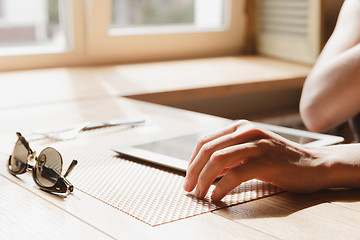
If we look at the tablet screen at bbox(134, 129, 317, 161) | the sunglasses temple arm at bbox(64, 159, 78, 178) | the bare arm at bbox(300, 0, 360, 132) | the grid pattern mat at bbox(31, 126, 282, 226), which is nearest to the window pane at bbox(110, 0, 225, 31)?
the bare arm at bbox(300, 0, 360, 132)

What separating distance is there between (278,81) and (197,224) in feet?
4.43

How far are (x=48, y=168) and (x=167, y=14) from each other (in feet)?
14.1

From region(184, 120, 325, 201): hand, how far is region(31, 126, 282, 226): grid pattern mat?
0.9 inches

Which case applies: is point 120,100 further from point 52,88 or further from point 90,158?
point 90,158

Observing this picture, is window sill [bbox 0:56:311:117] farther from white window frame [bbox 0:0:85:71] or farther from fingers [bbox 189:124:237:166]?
fingers [bbox 189:124:237:166]

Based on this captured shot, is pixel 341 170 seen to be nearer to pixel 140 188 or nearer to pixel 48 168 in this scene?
pixel 140 188

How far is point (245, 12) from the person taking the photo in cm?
251

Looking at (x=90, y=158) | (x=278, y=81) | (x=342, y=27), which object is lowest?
(x=278, y=81)

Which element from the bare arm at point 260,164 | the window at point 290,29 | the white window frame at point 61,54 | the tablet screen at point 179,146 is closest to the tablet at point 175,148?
the tablet screen at point 179,146

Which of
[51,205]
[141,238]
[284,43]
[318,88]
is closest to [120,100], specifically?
[318,88]

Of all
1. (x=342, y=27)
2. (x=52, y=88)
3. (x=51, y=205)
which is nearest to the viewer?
(x=51, y=205)

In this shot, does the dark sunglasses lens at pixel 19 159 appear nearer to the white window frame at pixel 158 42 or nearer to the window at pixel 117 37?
the window at pixel 117 37

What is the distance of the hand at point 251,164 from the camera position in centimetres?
72

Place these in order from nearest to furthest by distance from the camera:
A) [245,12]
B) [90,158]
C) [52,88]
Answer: [90,158] → [52,88] → [245,12]
